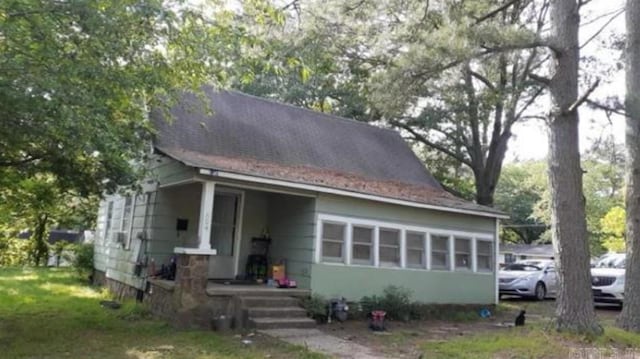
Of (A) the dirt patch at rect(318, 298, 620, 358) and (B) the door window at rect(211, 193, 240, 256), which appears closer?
(A) the dirt patch at rect(318, 298, 620, 358)

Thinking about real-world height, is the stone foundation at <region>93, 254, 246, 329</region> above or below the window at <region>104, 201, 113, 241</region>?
below

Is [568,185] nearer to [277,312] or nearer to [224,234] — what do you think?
[277,312]

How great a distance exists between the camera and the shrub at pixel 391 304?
Result: 989 centimetres

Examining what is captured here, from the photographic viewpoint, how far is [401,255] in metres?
10.8

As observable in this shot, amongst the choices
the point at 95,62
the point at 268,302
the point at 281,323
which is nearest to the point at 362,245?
the point at 268,302

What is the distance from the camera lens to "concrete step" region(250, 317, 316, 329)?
8.00 metres

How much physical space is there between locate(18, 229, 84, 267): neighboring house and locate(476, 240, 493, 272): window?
15.1m

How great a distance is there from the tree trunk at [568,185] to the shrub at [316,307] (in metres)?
3.93

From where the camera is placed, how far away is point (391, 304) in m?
10.0

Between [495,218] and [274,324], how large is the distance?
695cm

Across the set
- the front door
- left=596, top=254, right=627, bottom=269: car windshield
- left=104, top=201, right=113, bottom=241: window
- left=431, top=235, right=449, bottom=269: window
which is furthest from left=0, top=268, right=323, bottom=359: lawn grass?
left=596, top=254, right=627, bottom=269: car windshield

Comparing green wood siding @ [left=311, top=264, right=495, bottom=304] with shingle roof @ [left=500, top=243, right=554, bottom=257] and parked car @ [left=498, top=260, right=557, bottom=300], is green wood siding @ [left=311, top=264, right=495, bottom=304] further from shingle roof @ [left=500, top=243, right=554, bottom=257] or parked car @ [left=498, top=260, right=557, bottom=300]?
shingle roof @ [left=500, top=243, right=554, bottom=257]

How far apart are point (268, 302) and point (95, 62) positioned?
15.6 feet

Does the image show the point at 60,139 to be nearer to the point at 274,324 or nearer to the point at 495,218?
the point at 274,324
